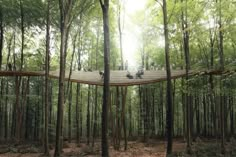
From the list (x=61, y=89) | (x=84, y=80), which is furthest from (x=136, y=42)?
(x=61, y=89)

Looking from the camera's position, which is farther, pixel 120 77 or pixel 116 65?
pixel 116 65

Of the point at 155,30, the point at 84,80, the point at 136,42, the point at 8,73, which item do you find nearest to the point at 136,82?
the point at 84,80

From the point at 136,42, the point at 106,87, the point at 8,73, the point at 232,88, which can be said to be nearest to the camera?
the point at 106,87

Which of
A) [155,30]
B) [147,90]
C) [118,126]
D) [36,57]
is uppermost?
[155,30]

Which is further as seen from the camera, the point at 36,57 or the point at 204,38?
the point at 36,57

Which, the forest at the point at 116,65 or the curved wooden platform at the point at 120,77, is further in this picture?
the curved wooden platform at the point at 120,77

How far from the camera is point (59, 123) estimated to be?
7566mm

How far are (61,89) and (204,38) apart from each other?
346 inches

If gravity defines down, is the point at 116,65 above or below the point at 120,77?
above

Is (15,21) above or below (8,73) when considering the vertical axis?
above

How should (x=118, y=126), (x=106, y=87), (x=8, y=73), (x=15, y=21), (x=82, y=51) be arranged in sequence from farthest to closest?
(x=82, y=51) → (x=15, y=21) → (x=118, y=126) → (x=8, y=73) → (x=106, y=87)

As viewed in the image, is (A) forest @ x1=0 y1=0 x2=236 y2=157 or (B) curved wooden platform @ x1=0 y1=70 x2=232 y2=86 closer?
(A) forest @ x1=0 y1=0 x2=236 y2=157

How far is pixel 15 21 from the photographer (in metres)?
13.3

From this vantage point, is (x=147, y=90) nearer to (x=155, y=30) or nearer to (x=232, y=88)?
(x=155, y=30)
